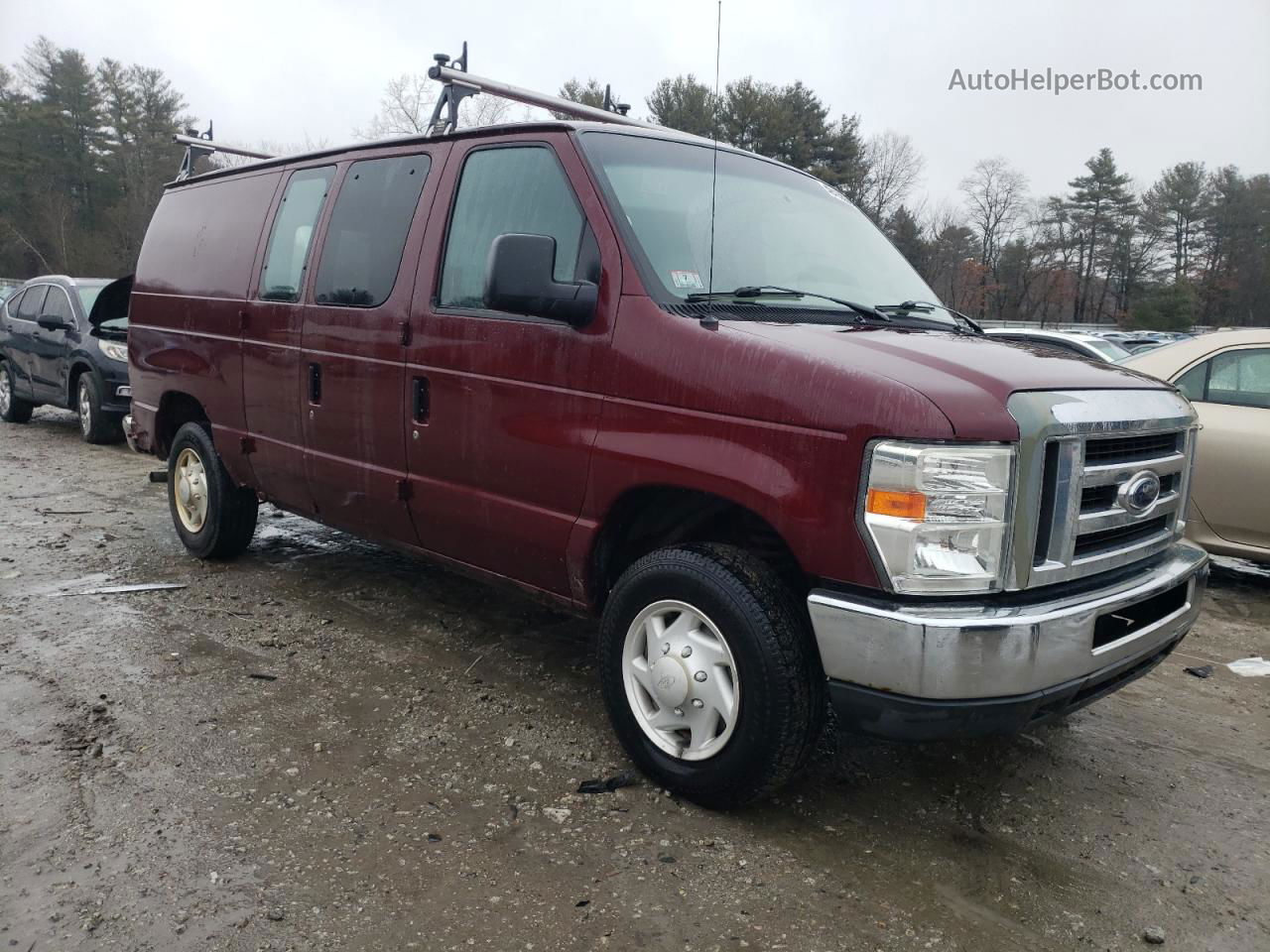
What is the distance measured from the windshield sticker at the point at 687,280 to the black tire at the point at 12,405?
11324mm

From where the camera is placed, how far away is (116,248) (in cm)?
4747

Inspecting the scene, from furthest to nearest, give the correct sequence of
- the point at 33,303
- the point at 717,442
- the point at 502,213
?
the point at 33,303 < the point at 502,213 < the point at 717,442

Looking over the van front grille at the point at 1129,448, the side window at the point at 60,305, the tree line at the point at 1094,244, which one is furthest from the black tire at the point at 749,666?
the tree line at the point at 1094,244

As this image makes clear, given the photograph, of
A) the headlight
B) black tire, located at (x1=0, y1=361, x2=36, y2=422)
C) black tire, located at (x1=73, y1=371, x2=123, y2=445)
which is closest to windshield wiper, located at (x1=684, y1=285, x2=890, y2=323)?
the headlight

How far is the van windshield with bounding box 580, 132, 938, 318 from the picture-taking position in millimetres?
3275

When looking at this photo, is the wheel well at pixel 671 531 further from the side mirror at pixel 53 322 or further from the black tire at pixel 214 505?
the side mirror at pixel 53 322

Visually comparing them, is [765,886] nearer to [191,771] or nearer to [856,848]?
[856,848]

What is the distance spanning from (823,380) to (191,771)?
7.88ft

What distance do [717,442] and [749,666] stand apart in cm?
66

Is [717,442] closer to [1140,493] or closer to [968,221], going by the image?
[1140,493]

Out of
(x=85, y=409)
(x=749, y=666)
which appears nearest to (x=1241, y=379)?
(x=749, y=666)

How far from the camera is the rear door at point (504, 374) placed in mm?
3256

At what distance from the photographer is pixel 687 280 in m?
3.20

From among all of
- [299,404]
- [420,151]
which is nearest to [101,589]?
[299,404]
